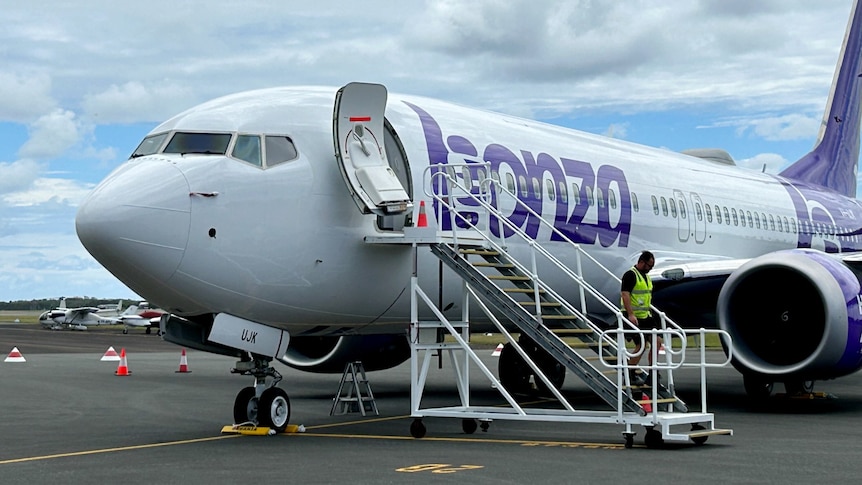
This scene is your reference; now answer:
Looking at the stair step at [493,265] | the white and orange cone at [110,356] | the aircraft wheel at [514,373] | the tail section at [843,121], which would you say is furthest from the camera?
the white and orange cone at [110,356]

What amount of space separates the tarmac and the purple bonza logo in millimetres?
2743

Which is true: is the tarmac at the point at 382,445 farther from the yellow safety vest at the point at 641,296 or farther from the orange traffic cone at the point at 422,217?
the orange traffic cone at the point at 422,217

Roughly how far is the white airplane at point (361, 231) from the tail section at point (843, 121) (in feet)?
30.0

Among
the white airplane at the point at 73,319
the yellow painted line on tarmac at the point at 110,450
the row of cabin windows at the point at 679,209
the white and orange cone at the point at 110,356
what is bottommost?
the yellow painted line on tarmac at the point at 110,450

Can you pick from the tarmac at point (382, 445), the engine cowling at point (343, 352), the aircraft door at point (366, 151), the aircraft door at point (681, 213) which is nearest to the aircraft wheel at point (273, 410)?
the tarmac at point (382, 445)

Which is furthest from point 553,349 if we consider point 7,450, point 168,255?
point 7,450

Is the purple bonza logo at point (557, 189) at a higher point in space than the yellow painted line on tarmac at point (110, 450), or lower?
higher

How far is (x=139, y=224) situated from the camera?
10844 mm

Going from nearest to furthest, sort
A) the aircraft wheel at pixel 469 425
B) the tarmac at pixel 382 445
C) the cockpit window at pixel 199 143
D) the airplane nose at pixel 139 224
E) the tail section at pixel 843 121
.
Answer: the tarmac at pixel 382 445 → the airplane nose at pixel 139 224 → the cockpit window at pixel 199 143 → the aircraft wheel at pixel 469 425 → the tail section at pixel 843 121

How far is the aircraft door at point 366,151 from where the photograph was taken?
484 inches

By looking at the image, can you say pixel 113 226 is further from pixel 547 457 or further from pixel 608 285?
pixel 608 285

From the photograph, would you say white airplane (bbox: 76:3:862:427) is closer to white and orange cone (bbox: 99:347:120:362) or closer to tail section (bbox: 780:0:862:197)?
tail section (bbox: 780:0:862:197)

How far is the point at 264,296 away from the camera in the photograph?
11.9m

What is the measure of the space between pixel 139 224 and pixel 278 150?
1.98m
